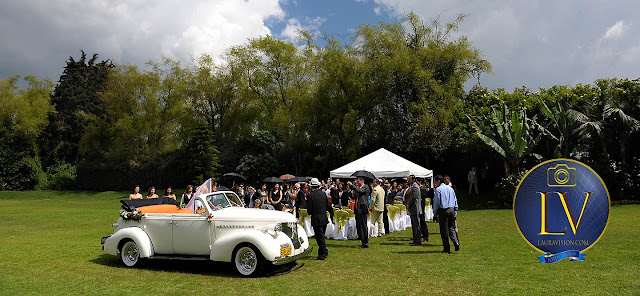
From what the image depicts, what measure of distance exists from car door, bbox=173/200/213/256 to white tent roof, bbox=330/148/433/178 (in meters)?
12.8

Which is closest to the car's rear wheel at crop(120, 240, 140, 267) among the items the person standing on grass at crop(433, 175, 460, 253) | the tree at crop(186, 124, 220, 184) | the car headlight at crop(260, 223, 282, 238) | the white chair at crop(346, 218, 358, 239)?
the car headlight at crop(260, 223, 282, 238)

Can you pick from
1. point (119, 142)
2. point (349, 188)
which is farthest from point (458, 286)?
point (119, 142)

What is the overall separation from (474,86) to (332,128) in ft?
33.0

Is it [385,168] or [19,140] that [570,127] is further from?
[19,140]

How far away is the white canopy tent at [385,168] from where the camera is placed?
21.4 meters

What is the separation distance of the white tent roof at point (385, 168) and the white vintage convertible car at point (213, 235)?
38.7ft

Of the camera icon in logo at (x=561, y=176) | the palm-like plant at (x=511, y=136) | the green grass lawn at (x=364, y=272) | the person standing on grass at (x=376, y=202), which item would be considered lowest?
the green grass lawn at (x=364, y=272)

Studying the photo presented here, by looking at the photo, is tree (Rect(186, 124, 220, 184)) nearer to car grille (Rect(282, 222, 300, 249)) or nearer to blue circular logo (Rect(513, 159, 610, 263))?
car grille (Rect(282, 222, 300, 249))

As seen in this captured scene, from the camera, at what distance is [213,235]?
944 centimetres

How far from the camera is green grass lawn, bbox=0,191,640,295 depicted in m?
7.75

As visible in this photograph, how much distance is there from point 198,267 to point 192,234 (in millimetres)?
886

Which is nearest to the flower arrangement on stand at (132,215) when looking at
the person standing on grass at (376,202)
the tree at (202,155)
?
the person standing on grass at (376,202)

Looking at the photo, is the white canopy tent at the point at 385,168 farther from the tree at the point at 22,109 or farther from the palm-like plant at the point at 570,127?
the tree at the point at 22,109

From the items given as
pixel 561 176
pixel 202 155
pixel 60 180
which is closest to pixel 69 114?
pixel 60 180
